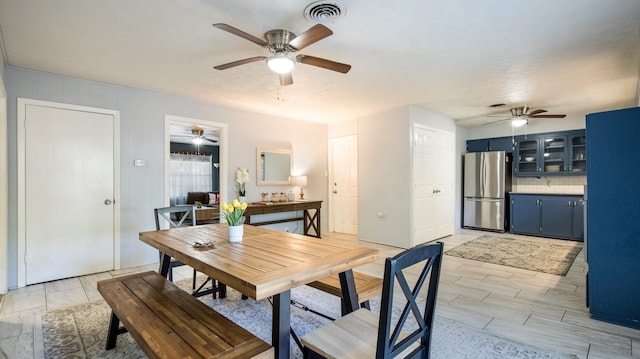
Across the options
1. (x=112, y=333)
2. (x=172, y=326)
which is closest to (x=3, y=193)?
(x=112, y=333)

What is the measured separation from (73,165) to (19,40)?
1.49 meters

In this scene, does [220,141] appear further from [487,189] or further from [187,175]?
[487,189]

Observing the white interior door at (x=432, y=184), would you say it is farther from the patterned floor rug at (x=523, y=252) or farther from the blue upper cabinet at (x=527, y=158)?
the blue upper cabinet at (x=527, y=158)

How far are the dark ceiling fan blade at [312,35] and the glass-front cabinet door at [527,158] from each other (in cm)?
615

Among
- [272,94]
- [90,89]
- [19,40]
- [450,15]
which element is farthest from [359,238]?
[19,40]

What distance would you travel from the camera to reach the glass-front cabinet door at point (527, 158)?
6379mm

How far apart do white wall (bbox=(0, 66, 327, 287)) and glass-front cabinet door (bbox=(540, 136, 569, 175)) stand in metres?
5.50

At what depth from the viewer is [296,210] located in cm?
574

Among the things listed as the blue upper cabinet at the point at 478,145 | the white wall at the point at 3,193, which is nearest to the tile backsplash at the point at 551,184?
the blue upper cabinet at the point at 478,145

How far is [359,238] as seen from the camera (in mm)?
5906

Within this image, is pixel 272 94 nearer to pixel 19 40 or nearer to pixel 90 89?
pixel 90 89

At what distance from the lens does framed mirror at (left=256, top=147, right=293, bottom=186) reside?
5516mm

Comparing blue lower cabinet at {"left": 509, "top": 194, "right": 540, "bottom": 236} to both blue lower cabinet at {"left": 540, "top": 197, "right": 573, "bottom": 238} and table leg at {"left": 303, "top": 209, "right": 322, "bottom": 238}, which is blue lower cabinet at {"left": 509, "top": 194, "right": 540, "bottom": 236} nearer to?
blue lower cabinet at {"left": 540, "top": 197, "right": 573, "bottom": 238}

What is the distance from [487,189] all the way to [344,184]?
314 cm
